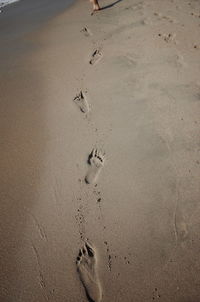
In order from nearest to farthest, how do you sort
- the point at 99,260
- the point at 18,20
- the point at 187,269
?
the point at 187,269 → the point at 99,260 → the point at 18,20

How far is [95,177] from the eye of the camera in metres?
2.23

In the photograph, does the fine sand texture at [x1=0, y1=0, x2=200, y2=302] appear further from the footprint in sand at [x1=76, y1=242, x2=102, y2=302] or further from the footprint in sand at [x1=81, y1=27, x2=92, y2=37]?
the footprint in sand at [x1=81, y1=27, x2=92, y2=37]

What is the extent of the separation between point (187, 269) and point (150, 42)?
10.3 ft

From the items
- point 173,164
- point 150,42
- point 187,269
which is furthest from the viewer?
point 150,42

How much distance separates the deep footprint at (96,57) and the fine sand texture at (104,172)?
0.02 meters

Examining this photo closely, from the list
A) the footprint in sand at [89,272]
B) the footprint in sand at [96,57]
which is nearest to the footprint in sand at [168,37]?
the footprint in sand at [96,57]

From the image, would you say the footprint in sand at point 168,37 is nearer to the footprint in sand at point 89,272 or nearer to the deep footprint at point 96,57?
the deep footprint at point 96,57

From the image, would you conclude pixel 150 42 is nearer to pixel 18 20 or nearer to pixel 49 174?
pixel 49 174

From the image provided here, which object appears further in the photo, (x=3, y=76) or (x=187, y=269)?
(x=3, y=76)

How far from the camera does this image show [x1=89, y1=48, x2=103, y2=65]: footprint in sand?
3.61 meters

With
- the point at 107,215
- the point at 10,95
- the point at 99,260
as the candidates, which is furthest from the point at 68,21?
the point at 99,260

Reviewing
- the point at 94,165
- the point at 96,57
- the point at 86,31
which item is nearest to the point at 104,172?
the point at 94,165

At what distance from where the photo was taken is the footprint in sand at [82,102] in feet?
9.48

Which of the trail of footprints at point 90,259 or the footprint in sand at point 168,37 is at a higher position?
the footprint in sand at point 168,37
